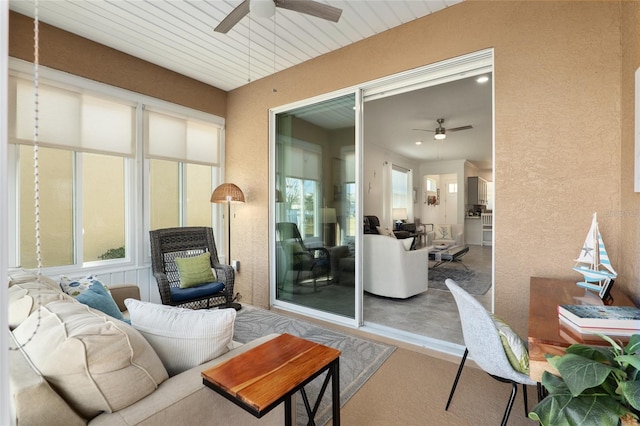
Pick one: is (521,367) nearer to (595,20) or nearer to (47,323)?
(47,323)

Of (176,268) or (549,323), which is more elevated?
(549,323)

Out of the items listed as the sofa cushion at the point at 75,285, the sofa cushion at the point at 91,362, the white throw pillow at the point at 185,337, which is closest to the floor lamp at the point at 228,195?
the sofa cushion at the point at 75,285

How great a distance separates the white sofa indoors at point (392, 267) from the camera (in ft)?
12.7

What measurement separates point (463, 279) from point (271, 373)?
4.85 meters

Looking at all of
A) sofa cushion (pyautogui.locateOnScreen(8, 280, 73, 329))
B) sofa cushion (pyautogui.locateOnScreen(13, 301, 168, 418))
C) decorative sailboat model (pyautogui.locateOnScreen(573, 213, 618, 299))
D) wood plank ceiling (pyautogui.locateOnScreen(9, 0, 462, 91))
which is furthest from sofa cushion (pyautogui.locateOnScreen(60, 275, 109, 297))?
decorative sailboat model (pyautogui.locateOnScreen(573, 213, 618, 299))

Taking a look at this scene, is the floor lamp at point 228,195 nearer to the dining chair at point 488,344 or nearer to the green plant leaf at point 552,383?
the dining chair at point 488,344

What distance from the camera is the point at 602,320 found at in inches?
42.9

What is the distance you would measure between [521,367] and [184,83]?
4424 mm

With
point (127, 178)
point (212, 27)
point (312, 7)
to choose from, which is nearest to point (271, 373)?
point (312, 7)

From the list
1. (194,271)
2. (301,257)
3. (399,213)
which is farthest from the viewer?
(399,213)

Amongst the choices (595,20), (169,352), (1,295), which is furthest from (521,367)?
(595,20)

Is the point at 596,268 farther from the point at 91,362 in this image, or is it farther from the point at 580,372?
the point at 91,362

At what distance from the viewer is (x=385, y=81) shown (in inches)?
113

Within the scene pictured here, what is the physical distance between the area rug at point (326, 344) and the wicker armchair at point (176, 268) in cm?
44
